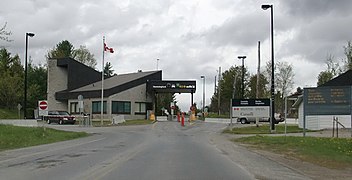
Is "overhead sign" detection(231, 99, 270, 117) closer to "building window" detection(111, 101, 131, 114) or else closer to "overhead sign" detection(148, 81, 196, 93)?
"building window" detection(111, 101, 131, 114)

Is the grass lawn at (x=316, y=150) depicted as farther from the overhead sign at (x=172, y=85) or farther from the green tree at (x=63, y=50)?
the green tree at (x=63, y=50)

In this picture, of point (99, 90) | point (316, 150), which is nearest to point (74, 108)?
point (99, 90)

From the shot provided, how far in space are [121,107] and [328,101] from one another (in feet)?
152

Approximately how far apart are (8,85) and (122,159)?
65.5 metres

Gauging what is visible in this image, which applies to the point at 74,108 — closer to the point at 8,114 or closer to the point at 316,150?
the point at 8,114

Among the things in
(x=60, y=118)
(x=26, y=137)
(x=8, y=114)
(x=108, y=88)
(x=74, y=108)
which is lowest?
(x=26, y=137)

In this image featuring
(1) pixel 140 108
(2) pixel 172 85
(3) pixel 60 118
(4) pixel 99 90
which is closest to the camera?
(3) pixel 60 118

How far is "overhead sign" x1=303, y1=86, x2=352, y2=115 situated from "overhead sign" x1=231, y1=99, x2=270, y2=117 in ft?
42.8

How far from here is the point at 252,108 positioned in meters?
41.8

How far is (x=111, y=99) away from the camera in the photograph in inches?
2729

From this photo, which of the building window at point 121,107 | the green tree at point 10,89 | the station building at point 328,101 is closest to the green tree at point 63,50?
the green tree at point 10,89

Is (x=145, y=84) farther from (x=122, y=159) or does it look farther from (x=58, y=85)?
(x=122, y=159)

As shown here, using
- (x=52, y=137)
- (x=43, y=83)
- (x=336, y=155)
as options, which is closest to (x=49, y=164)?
(x=336, y=155)

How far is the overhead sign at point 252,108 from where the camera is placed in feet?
137
